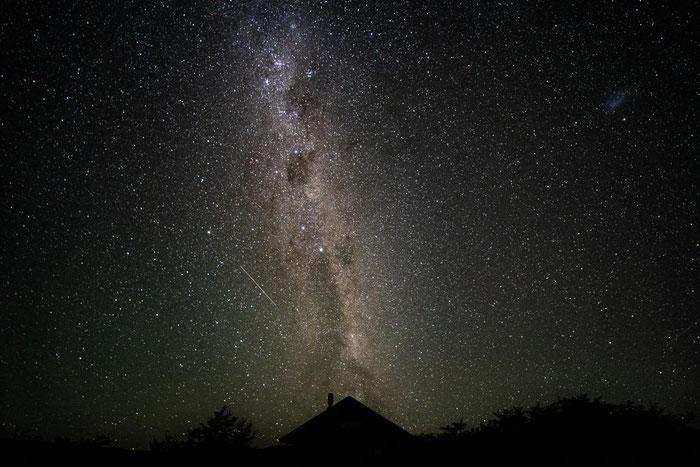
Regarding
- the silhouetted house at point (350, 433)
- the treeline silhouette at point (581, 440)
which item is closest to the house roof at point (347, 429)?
the silhouetted house at point (350, 433)

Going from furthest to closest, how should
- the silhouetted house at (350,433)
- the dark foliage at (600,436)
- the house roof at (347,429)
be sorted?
the house roof at (347,429) → the silhouetted house at (350,433) → the dark foliage at (600,436)

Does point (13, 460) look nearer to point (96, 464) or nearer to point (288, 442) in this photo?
point (96, 464)

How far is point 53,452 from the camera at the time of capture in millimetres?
8125

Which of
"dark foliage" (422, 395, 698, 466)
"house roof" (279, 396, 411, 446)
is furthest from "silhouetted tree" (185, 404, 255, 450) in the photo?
"dark foliage" (422, 395, 698, 466)

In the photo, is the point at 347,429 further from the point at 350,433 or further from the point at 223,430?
the point at 223,430

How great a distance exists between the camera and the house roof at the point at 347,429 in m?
11.9

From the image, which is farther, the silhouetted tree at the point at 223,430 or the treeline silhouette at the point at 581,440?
the silhouetted tree at the point at 223,430

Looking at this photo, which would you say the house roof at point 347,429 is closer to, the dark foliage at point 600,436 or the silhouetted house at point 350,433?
the silhouetted house at point 350,433

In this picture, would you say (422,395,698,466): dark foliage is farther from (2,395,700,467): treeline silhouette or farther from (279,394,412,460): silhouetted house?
(279,394,412,460): silhouetted house

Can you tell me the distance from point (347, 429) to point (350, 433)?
15 centimetres

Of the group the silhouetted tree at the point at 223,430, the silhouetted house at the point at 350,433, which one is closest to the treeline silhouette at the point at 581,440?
the silhouetted house at the point at 350,433

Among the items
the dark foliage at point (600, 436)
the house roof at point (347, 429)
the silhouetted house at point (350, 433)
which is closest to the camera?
the dark foliage at point (600, 436)

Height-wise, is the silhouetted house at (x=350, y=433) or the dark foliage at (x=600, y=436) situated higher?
the silhouetted house at (x=350, y=433)

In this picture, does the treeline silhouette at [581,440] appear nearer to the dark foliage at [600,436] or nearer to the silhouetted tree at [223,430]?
the dark foliage at [600,436]
